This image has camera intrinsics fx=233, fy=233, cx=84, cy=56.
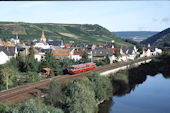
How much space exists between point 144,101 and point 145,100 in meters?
0.49

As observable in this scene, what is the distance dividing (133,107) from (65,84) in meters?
8.20

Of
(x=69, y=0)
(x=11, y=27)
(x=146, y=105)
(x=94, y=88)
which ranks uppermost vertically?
(x=11, y=27)

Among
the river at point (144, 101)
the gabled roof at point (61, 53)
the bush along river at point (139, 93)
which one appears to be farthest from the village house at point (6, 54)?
the river at point (144, 101)

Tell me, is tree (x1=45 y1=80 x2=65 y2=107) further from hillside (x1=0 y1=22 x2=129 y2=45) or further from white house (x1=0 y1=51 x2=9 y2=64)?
hillside (x1=0 y1=22 x2=129 y2=45)

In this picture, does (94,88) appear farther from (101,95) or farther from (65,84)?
(65,84)

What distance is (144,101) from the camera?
2642 cm

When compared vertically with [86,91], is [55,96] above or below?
below

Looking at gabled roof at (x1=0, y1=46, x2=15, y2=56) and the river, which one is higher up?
gabled roof at (x1=0, y1=46, x2=15, y2=56)

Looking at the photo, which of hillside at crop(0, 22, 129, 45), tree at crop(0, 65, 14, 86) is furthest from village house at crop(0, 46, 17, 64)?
hillside at crop(0, 22, 129, 45)

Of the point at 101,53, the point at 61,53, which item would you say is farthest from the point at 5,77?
the point at 101,53

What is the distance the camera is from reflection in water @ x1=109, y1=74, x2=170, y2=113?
916 inches

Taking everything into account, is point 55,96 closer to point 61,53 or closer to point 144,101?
point 144,101

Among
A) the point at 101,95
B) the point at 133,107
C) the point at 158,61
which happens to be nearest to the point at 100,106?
the point at 101,95

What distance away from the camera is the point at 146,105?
24781 mm
